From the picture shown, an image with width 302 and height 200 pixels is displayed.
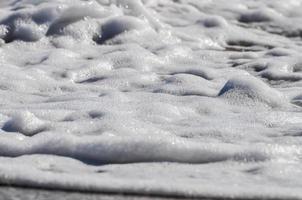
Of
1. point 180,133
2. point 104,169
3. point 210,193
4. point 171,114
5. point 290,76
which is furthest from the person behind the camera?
point 290,76

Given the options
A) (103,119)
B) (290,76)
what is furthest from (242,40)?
(103,119)

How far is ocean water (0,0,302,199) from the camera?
2.05 m

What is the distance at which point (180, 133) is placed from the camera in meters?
2.52

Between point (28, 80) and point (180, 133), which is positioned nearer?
point (180, 133)

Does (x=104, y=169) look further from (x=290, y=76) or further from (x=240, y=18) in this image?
(x=240, y=18)

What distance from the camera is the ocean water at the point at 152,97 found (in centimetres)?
205

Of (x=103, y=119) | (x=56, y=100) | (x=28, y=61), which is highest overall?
(x=103, y=119)

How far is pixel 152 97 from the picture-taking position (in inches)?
123

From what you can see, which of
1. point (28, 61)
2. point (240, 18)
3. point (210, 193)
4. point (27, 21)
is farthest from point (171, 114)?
point (240, 18)

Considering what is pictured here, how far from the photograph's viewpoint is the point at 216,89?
3346 mm

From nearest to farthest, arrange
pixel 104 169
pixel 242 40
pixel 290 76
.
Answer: pixel 104 169 < pixel 290 76 < pixel 242 40

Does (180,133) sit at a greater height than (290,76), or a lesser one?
greater

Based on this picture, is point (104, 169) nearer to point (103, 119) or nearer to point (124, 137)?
point (124, 137)

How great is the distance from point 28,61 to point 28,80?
44cm
